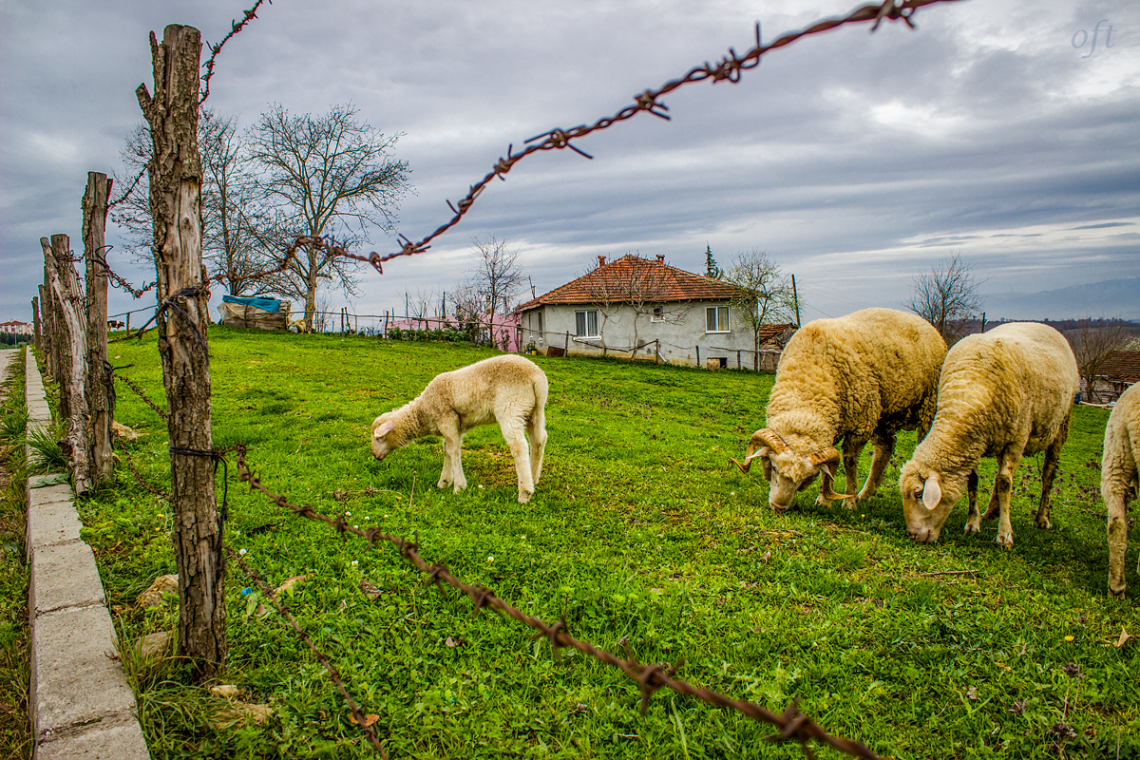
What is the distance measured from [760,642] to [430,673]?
2.06 m

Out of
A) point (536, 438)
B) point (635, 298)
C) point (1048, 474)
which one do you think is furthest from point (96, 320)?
point (635, 298)

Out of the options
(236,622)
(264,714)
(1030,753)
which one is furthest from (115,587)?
(1030,753)

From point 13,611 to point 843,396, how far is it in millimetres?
7874

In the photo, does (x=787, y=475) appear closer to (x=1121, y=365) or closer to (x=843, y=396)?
(x=843, y=396)

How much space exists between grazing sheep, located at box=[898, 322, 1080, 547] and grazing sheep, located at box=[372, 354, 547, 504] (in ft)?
13.5

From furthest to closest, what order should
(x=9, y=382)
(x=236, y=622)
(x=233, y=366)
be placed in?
(x=233, y=366) → (x=9, y=382) → (x=236, y=622)

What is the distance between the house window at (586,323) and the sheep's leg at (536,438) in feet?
105

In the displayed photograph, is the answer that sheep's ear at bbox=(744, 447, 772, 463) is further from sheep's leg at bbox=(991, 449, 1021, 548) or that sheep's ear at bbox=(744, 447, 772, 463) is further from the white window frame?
the white window frame

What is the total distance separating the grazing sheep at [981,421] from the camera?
6.25m

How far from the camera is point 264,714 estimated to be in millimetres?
2934

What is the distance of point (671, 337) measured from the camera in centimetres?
3794

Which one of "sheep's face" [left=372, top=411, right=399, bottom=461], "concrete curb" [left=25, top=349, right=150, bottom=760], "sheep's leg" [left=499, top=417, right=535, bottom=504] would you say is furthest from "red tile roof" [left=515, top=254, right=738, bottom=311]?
"concrete curb" [left=25, top=349, right=150, bottom=760]

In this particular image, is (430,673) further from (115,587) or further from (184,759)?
(115,587)

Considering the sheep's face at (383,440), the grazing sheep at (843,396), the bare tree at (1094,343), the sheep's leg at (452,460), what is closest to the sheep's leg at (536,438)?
the sheep's leg at (452,460)
